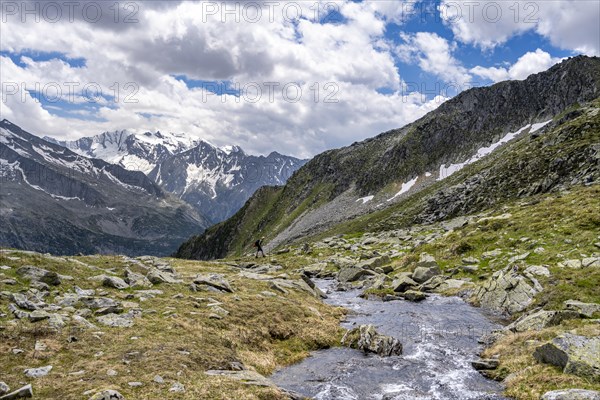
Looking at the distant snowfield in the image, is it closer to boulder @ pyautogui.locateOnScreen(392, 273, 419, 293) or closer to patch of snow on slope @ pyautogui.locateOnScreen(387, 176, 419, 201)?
patch of snow on slope @ pyautogui.locateOnScreen(387, 176, 419, 201)

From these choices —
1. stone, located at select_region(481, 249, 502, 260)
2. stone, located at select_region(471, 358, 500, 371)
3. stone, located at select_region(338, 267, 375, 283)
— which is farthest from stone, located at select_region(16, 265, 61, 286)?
stone, located at select_region(481, 249, 502, 260)

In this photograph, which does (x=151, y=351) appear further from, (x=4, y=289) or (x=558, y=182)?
(x=558, y=182)

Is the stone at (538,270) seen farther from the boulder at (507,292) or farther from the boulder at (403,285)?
the boulder at (403,285)

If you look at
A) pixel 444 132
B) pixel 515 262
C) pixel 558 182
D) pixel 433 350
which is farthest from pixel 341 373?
pixel 444 132

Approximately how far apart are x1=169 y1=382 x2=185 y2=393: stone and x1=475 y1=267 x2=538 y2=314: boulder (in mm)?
28647

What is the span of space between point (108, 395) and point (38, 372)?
448 cm

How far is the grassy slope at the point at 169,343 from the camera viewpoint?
1755cm

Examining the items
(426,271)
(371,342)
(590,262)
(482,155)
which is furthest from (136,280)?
(482,155)

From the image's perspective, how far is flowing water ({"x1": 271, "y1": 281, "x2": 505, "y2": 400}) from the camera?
21.4 metres

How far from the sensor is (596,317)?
1022 inches

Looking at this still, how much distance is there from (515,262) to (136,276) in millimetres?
37766

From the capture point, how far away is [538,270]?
37.4m

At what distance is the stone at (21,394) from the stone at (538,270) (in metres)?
38.1

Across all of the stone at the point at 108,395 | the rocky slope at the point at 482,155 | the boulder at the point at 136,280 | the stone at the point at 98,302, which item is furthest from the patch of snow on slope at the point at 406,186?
the stone at the point at 108,395
